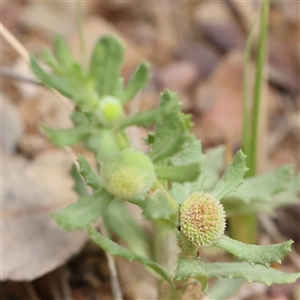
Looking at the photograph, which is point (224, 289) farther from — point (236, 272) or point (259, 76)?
point (259, 76)

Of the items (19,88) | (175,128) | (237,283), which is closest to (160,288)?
(237,283)

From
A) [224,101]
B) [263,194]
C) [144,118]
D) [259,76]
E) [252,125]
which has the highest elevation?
[144,118]

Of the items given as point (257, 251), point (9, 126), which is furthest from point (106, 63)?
point (9, 126)

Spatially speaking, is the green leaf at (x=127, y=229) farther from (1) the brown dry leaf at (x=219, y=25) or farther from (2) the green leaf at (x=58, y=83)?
(1) the brown dry leaf at (x=219, y=25)

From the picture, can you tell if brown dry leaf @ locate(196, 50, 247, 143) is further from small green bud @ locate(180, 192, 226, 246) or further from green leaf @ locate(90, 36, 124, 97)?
green leaf @ locate(90, 36, 124, 97)

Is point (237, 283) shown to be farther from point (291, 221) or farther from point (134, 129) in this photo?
point (134, 129)

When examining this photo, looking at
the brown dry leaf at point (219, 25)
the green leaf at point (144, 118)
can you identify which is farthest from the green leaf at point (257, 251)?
the brown dry leaf at point (219, 25)
